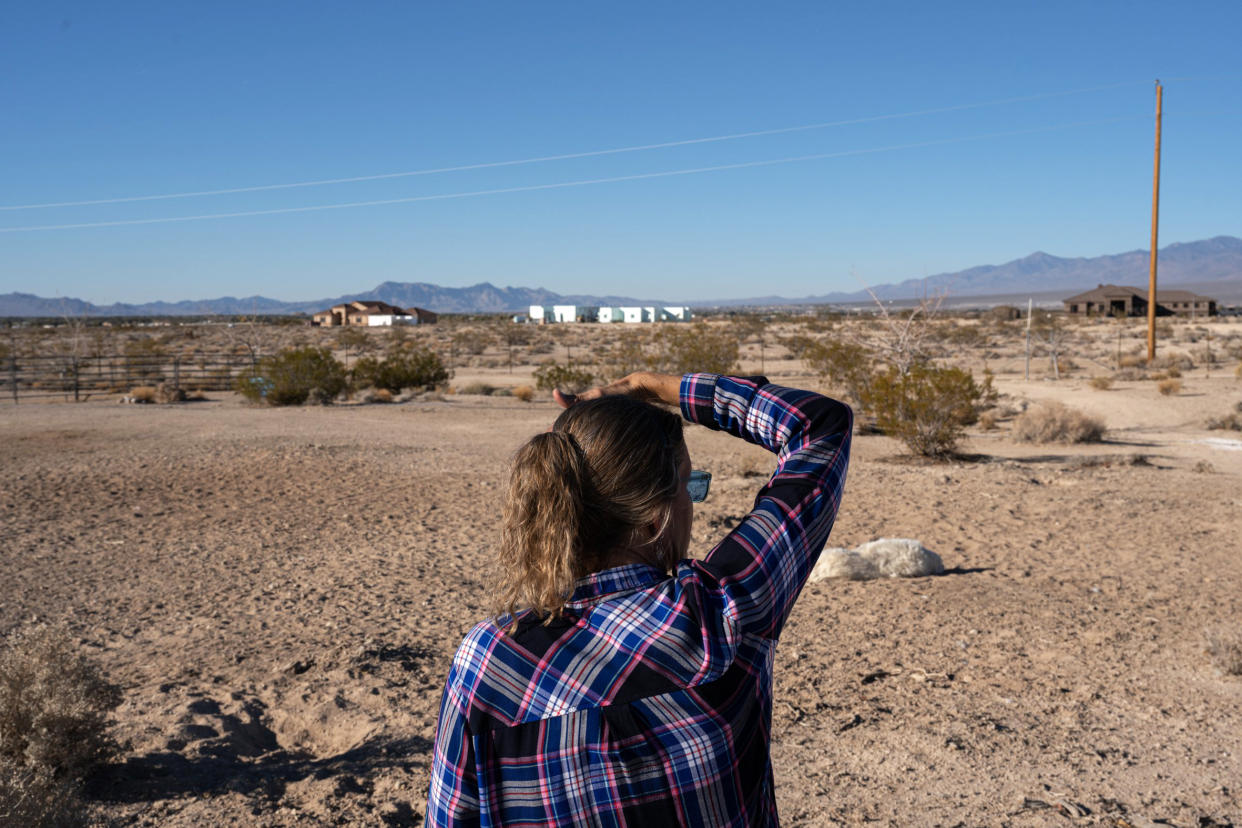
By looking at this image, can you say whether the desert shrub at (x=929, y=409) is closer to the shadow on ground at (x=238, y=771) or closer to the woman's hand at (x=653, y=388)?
the shadow on ground at (x=238, y=771)

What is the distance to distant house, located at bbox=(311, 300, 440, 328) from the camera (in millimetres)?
104375

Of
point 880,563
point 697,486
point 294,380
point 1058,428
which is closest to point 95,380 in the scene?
point 294,380

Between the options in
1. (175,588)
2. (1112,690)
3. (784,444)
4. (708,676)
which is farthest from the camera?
(175,588)

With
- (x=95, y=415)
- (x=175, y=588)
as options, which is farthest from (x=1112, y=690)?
(x=95, y=415)

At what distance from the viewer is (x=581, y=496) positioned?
→ 1.46 metres

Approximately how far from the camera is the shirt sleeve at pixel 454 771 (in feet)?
4.68

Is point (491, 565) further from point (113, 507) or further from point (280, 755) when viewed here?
point (113, 507)

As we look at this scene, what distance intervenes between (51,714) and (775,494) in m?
3.89

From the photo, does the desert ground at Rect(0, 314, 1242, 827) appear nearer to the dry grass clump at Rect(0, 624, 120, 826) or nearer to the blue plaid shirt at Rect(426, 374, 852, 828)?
the dry grass clump at Rect(0, 624, 120, 826)

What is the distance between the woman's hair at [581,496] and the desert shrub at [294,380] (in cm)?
2293

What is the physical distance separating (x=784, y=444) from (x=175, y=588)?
Answer: 7063 mm

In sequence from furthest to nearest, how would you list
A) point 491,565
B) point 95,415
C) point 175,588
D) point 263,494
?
point 95,415 < point 263,494 < point 491,565 < point 175,588

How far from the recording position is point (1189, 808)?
401 cm

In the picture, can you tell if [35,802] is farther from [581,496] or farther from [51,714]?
[581,496]
